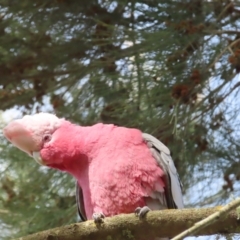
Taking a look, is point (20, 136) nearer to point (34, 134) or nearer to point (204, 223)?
point (34, 134)

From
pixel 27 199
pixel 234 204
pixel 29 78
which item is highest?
pixel 29 78

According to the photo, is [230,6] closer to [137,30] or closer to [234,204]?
[137,30]

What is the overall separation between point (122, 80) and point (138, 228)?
0.87 metres

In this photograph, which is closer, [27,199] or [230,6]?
[230,6]

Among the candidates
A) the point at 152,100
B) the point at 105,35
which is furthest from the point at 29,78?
the point at 152,100

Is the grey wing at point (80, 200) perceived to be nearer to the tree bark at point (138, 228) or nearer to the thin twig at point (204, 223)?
the tree bark at point (138, 228)

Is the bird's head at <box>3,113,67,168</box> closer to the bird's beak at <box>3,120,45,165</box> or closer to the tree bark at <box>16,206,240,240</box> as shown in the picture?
the bird's beak at <box>3,120,45,165</box>

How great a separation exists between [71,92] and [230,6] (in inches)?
A: 23.2

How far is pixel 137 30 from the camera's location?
1.75 metres

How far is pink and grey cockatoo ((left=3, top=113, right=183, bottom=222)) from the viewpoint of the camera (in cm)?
105

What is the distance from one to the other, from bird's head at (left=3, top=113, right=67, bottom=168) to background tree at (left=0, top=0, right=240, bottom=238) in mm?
472

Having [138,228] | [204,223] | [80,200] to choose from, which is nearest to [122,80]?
[80,200]

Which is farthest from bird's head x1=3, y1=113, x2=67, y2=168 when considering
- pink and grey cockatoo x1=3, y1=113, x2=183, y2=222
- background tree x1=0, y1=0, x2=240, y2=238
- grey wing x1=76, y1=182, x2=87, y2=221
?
background tree x1=0, y1=0, x2=240, y2=238

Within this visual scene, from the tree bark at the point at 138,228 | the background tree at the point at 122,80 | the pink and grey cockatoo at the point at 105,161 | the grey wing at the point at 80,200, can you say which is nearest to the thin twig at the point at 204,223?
the tree bark at the point at 138,228
